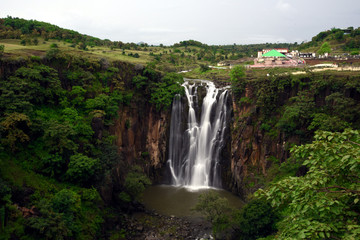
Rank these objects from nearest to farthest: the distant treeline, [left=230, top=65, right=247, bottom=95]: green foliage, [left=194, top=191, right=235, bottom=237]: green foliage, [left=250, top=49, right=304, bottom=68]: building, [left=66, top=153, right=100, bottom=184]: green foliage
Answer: [left=66, top=153, right=100, bottom=184]: green foliage < [left=194, top=191, right=235, bottom=237]: green foliage < [left=230, top=65, right=247, bottom=95]: green foliage < the distant treeline < [left=250, top=49, right=304, bottom=68]: building

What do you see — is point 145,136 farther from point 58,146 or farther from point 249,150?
point 58,146

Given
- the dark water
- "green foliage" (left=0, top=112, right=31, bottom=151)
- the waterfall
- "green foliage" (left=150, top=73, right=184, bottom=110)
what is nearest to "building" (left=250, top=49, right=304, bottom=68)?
the waterfall

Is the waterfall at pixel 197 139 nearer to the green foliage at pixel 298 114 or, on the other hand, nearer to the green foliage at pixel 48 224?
the green foliage at pixel 298 114

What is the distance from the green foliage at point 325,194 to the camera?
583 cm

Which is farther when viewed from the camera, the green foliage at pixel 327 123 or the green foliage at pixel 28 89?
the green foliage at pixel 327 123

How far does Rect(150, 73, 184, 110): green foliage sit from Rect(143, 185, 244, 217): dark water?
939 cm

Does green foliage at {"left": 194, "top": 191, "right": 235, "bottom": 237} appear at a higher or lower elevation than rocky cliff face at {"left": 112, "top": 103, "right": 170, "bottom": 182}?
lower

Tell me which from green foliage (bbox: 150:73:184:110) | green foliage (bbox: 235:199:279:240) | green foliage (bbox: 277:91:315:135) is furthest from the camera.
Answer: green foliage (bbox: 150:73:184:110)

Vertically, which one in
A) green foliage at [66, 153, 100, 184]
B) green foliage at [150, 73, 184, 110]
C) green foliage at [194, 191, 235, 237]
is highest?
green foliage at [150, 73, 184, 110]

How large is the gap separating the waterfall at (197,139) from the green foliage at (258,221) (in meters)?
10.6

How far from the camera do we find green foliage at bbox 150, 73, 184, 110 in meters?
29.4

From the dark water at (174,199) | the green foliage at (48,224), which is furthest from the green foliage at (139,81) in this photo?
the green foliage at (48,224)

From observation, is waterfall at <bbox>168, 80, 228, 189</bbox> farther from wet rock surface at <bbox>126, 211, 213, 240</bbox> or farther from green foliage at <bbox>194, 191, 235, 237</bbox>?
green foliage at <bbox>194, 191, 235, 237</bbox>

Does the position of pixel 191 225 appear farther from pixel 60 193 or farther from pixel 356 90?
pixel 356 90
